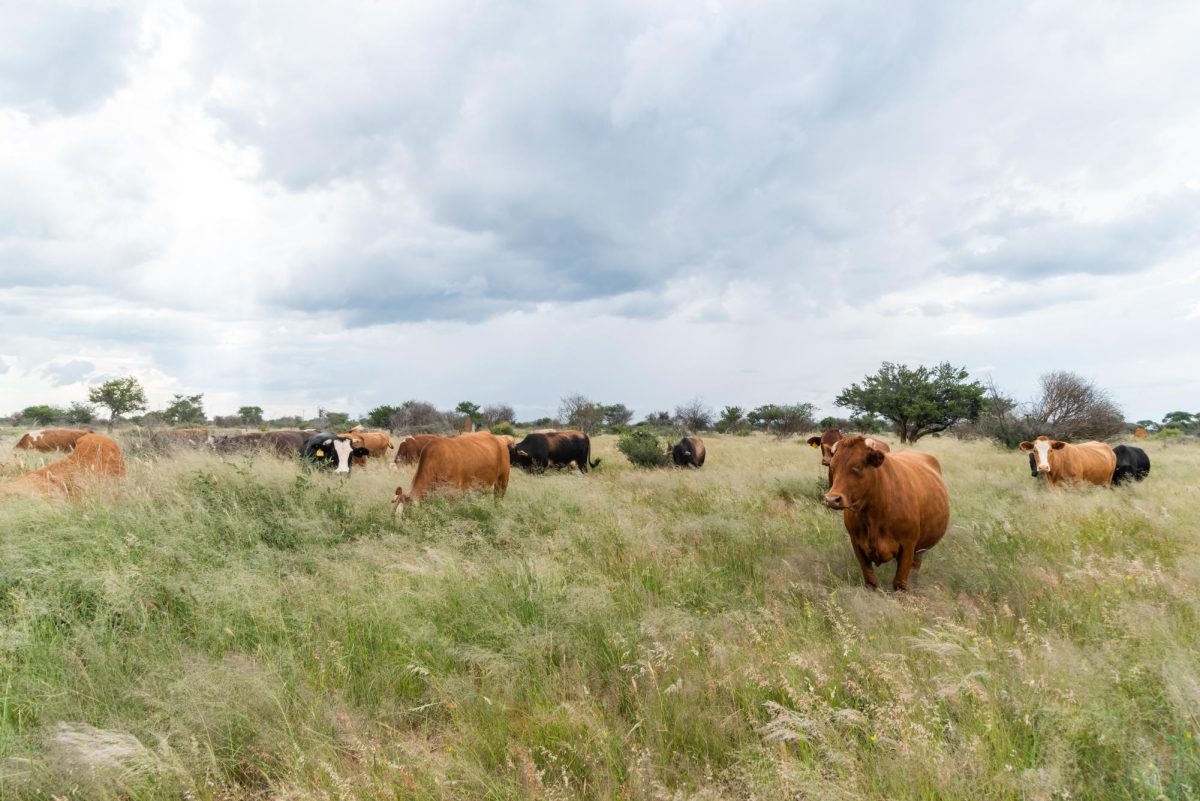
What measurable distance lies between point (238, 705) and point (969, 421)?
1452 inches

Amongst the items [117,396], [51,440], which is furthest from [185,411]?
[51,440]

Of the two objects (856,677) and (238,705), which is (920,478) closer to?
(856,677)

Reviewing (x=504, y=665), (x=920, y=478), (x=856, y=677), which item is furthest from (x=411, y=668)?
(x=920, y=478)

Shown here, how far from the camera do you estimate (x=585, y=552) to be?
20.5 ft

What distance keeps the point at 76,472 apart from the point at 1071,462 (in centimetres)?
1743

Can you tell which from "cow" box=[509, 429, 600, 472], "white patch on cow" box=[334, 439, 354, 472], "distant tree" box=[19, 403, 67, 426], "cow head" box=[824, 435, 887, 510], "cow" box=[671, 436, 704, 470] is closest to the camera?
"cow head" box=[824, 435, 887, 510]

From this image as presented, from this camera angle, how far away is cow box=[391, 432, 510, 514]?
8.79 m

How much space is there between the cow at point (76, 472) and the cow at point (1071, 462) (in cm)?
1584

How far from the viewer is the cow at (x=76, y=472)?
22.1 ft

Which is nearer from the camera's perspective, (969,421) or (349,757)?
(349,757)

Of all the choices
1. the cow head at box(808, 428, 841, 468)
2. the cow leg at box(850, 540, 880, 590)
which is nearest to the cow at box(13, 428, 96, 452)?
the cow head at box(808, 428, 841, 468)

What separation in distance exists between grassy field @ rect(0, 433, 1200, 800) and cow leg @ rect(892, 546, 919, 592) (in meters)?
0.41

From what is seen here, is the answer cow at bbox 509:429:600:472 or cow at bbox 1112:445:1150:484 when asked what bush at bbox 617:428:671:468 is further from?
cow at bbox 1112:445:1150:484

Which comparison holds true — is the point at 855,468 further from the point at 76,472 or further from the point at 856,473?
the point at 76,472
